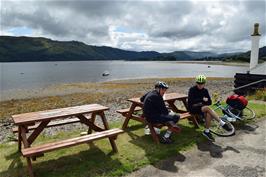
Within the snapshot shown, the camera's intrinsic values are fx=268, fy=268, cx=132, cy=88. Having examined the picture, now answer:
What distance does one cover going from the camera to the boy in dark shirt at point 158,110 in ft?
23.1

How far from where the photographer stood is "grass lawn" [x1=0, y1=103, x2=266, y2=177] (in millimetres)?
5754

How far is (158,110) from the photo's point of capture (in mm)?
7211

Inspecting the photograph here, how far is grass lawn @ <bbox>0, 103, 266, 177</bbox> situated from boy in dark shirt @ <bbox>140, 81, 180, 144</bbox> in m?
0.56

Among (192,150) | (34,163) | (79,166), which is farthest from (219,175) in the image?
(34,163)

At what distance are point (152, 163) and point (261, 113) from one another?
6457 millimetres

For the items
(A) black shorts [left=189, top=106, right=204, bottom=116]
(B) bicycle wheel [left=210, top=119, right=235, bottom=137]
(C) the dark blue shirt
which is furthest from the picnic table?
(B) bicycle wheel [left=210, top=119, right=235, bottom=137]

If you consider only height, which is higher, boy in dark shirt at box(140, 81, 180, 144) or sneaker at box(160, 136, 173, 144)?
boy in dark shirt at box(140, 81, 180, 144)

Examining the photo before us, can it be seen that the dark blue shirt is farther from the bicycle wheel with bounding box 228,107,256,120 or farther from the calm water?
the calm water

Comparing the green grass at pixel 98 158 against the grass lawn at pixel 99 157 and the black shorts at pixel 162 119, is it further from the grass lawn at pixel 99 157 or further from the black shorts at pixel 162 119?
the black shorts at pixel 162 119

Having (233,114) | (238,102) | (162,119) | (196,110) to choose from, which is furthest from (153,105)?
(238,102)

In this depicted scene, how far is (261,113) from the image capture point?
1055 centimetres

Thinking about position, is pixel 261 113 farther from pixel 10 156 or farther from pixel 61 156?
pixel 10 156

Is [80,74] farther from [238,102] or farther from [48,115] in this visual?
[48,115]

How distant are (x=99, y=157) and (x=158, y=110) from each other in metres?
1.98
